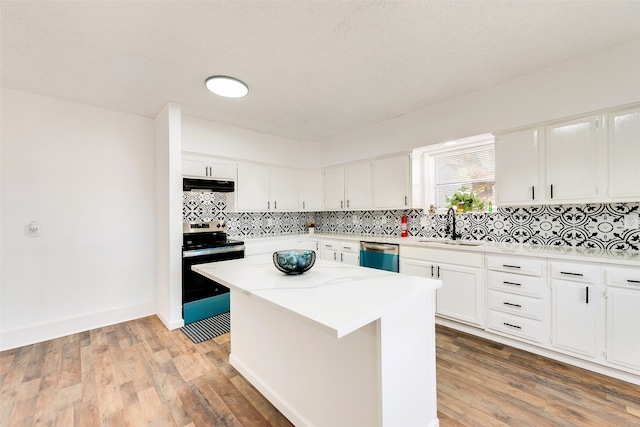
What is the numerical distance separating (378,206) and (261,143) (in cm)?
207

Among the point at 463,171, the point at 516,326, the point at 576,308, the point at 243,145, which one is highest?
the point at 243,145

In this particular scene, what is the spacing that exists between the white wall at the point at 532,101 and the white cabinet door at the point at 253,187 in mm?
1961

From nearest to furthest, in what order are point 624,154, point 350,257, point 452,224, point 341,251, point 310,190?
point 624,154 → point 452,224 → point 350,257 → point 341,251 → point 310,190

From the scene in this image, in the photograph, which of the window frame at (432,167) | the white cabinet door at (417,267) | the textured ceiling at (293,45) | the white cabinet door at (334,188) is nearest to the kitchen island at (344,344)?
the white cabinet door at (417,267)

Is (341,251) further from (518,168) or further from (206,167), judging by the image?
(518,168)

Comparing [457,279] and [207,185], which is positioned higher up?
[207,185]

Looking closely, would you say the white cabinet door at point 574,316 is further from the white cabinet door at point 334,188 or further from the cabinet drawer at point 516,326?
the white cabinet door at point 334,188

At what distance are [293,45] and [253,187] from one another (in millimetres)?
2397

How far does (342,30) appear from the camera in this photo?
72.6 inches

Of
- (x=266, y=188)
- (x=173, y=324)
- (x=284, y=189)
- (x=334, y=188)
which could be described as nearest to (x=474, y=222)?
(x=334, y=188)

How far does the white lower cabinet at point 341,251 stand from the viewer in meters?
3.79

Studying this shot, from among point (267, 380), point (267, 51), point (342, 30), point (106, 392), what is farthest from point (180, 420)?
point (342, 30)

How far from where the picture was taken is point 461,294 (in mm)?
2719

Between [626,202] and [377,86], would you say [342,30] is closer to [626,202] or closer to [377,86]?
[377,86]
